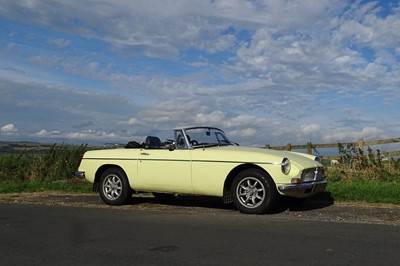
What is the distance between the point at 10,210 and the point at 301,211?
5.85m

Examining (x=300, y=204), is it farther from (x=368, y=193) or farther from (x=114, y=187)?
(x=114, y=187)

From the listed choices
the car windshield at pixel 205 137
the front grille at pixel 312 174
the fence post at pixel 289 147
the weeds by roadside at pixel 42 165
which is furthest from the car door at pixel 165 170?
the fence post at pixel 289 147

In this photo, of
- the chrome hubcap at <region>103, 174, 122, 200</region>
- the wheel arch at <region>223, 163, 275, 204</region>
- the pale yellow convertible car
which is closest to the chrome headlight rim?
the pale yellow convertible car

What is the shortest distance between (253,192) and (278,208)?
0.96 m

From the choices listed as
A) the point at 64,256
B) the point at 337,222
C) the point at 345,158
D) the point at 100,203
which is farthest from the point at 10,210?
the point at 345,158

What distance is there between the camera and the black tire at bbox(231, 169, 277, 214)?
8.41 metres

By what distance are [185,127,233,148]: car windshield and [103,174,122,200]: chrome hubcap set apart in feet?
6.25

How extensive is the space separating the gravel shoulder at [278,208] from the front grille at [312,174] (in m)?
0.61

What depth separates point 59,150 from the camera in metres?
18.9

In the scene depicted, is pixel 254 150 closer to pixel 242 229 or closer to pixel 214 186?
pixel 214 186

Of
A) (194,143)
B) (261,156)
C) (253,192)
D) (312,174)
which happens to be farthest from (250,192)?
(194,143)

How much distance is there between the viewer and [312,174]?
8938 millimetres

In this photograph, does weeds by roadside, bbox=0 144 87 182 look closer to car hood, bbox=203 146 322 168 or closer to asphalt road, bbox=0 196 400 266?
asphalt road, bbox=0 196 400 266

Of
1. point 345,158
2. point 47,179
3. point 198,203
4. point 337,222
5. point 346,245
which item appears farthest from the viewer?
point 47,179
